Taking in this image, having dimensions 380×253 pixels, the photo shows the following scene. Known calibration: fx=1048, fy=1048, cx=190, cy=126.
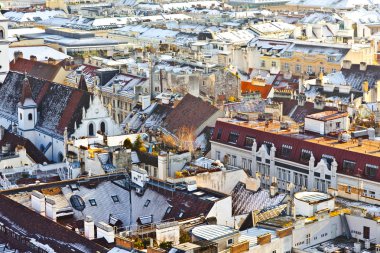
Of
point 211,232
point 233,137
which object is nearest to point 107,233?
point 211,232

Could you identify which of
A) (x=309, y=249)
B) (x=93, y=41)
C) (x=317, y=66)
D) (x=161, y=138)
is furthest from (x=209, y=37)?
(x=309, y=249)

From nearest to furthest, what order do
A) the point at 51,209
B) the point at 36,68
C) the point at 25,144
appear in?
the point at 51,209 → the point at 25,144 → the point at 36,68

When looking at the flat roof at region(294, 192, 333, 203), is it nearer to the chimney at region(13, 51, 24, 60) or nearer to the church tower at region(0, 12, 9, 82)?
the church tower at region(0, 12, 9, 82)

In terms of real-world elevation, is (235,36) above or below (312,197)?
below

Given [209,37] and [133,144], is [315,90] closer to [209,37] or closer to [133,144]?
[133,144]

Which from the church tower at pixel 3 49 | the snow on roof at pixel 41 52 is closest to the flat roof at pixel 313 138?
the church tower at pixel 3 49

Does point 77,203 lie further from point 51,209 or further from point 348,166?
point 348,166
